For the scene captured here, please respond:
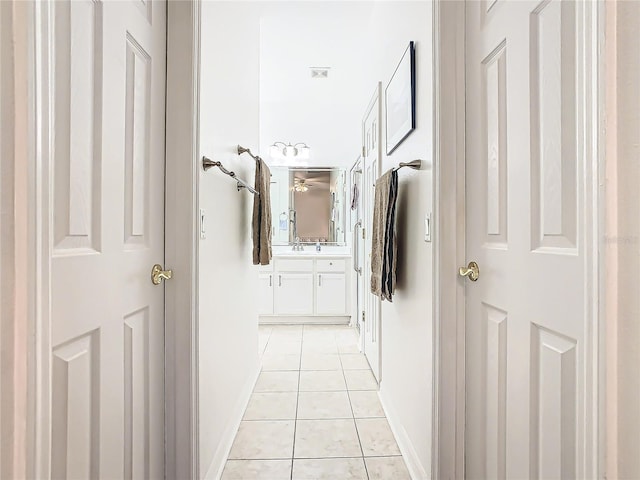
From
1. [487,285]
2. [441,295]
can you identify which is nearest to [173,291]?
[441,295]

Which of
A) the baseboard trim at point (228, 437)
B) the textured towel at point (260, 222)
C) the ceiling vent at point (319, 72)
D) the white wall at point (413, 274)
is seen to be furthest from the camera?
the ceiling vent at point (319, 72)

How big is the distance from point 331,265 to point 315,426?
2477 millimetres

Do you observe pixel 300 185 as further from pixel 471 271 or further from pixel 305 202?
pixel 471 271

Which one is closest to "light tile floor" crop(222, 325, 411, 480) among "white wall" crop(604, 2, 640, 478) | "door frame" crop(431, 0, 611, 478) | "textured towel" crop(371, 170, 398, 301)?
"door frame" crop(431, 0, 611, 478)

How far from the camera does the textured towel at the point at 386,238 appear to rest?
176 cm

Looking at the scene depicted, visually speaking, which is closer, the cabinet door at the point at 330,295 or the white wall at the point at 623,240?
the white wall at the point at 623,240

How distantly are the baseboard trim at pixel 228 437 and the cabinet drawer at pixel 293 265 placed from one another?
196 centimetres

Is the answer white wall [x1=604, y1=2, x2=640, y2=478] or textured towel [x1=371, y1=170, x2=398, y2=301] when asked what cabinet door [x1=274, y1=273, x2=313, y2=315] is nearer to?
textured towel [x1=371, y1=170, x2=398, y2=301]

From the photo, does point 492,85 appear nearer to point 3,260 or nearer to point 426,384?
point 426,384

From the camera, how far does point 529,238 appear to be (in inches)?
36.9

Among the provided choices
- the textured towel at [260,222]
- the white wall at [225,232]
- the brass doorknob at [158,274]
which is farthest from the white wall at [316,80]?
the brass doorknob at [158,274]

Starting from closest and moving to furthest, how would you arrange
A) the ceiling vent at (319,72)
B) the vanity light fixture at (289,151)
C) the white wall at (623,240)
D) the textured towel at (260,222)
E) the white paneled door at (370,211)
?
the white wall at (623,240) → the textured towel at (260,222) → the white paneled door at (370,211) → the ceiling vent at (319,72) → the vanity light fixture at (289,151)

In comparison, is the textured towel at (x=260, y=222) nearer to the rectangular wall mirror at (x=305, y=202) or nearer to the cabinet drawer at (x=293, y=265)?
the cabinet drawer at (x=293, y=265)

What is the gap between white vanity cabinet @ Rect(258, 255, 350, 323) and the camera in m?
4.37
